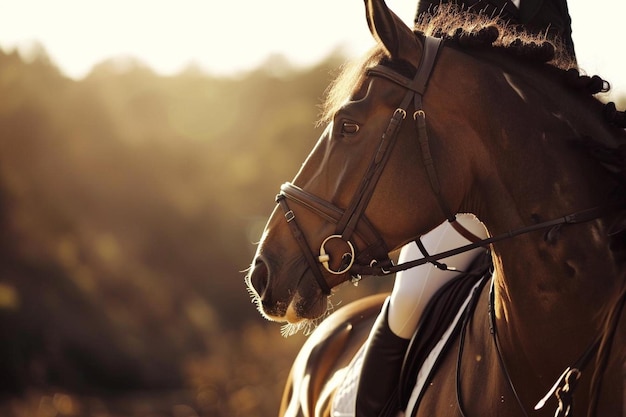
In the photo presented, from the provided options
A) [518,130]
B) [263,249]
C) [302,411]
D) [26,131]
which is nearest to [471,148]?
[518,130]

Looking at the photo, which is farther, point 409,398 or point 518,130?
point 409,398

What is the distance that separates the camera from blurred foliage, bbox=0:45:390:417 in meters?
13.2

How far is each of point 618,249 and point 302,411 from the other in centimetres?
277

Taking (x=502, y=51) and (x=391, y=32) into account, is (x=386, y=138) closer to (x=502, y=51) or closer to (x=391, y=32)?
(x=391, y=32)

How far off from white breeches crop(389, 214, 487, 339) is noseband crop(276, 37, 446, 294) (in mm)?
869

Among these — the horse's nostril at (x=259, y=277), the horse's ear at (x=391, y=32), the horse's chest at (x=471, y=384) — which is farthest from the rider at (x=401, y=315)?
the horse's nostril at (x=259, y=277)

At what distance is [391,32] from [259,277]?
0.95m

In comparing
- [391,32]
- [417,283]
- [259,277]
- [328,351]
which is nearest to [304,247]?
[259,277]

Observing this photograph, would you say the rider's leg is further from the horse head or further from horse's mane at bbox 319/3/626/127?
horse's mane at bbox 319/3/626/127

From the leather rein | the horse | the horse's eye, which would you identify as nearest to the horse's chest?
the horse

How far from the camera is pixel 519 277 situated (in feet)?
9.39

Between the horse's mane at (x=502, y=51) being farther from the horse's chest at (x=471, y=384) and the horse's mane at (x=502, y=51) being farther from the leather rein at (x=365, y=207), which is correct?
the horse's chest at (x=471, y=384)

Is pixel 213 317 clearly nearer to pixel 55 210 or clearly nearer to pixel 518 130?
pixel 55 210

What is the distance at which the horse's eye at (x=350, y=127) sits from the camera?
2926 mm
